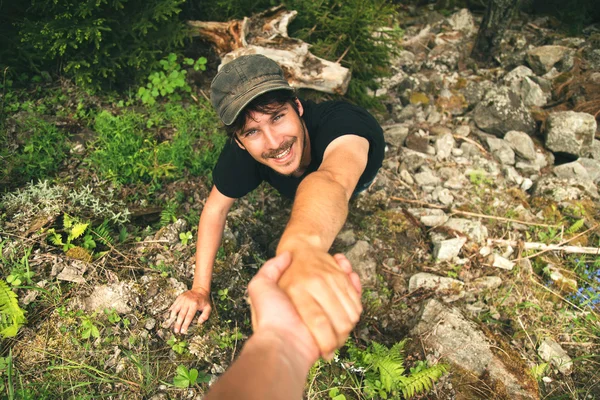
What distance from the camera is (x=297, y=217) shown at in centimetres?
174

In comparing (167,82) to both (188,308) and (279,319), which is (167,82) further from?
(279,319)

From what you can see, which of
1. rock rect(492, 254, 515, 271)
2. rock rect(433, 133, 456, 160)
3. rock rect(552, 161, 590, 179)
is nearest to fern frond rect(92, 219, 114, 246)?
rock rect(492, 254, 515, 271)

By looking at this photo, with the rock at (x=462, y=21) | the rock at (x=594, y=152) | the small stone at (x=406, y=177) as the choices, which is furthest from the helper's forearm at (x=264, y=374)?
the rock at (x=462, y=21)

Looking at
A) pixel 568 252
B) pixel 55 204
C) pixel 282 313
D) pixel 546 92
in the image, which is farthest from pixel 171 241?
pixel 546 92

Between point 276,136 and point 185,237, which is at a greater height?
point 276,136

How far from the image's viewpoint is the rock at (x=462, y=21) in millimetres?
8508

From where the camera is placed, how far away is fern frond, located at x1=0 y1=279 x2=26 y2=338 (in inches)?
101

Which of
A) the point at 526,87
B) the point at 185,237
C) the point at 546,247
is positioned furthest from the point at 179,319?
the point at 526,87

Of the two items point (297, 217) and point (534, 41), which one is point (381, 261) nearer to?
point (297, 217)

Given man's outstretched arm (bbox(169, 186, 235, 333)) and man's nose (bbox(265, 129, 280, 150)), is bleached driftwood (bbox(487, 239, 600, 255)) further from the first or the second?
man's outstretched arm (bbox(169, 186, 235, 333))

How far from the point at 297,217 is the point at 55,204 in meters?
2.61

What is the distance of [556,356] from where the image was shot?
3217 millimetres

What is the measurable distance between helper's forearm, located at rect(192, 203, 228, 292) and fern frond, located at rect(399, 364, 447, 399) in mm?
1713

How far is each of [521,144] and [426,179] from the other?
5.93 feet
